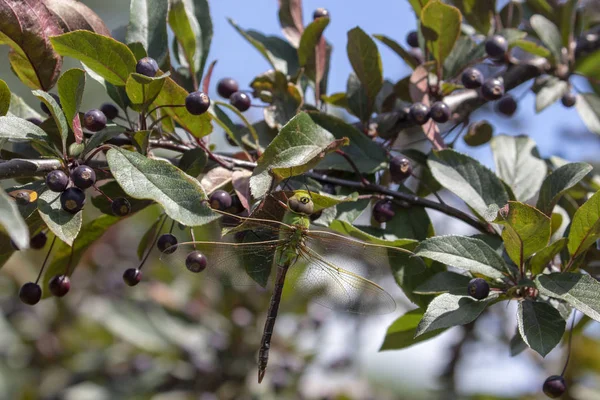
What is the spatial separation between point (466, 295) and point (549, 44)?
1.25 meters

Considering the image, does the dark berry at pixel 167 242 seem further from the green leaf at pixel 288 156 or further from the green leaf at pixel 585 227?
the green leaf at pixel 585 227

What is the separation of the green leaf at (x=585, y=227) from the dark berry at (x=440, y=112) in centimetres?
50

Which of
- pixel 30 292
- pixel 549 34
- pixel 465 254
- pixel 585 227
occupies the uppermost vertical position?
pixel 549 34

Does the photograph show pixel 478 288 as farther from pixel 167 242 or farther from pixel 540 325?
pixel 167 242

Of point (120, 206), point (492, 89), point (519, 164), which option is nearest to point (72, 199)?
point (120, 206)

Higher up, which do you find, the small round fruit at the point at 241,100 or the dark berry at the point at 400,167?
the small round fruit at the point at 241,100

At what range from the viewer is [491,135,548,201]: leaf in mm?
2162

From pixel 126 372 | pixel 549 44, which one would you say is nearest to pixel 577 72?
pixel 549 44

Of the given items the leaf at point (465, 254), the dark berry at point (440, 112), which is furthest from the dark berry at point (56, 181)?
the dark berry at point (440, 112)

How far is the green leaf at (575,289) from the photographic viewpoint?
150cm

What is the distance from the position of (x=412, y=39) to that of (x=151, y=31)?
3.55ft

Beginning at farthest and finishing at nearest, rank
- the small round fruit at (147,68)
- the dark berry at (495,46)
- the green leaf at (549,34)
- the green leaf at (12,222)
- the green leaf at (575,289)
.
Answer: the green leaf at (549,34) → the dark berry at (495,46) → the small round fruit at (147,68) → the green leaf at (575,289) → the green leaf at (12,222)

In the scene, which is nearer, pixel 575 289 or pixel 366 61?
pixel 575 289

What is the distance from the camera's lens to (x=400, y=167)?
1912mm
